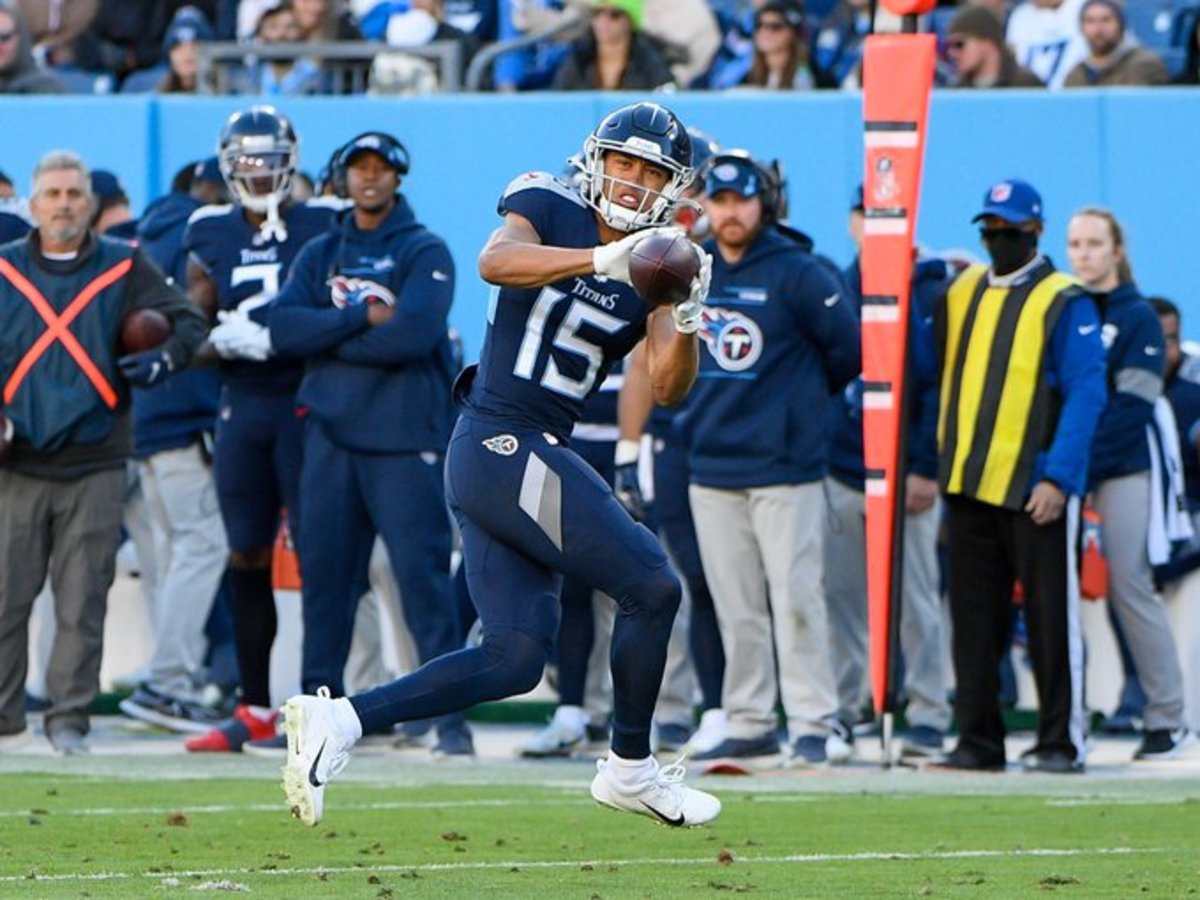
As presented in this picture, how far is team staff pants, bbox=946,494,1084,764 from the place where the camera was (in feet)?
33.5

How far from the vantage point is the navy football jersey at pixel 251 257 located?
10977 millimetres

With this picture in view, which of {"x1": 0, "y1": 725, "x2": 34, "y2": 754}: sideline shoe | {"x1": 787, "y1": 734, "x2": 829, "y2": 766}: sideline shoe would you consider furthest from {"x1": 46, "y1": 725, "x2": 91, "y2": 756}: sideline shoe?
{"x1": 787, "y1": 734, "x2": 829, "y2": 766}: sideline shoe

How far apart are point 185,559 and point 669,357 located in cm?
521

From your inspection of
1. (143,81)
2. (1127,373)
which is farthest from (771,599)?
(143,81)

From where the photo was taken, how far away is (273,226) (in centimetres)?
1109

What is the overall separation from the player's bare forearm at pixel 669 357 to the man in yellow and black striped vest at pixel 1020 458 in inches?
131

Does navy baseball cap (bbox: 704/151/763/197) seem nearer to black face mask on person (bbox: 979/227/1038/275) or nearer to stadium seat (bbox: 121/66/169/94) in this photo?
black face mask on person (bbox: 979/227/1038/275)

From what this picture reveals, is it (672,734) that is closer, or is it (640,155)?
(640,155)

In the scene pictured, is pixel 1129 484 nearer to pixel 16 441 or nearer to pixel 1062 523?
pixel 1062 523

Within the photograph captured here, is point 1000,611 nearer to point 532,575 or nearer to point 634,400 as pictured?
point 634,400

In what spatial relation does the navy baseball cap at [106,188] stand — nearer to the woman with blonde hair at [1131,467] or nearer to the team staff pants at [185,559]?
the team staff pants at [185,559]

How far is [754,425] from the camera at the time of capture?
1031 cm

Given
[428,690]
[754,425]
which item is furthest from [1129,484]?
[428,690]

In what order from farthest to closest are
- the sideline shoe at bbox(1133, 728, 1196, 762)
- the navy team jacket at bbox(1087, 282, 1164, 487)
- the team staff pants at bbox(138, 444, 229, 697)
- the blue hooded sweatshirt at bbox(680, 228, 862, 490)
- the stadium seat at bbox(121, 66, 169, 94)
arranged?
the stadium seat at bbox(121, 66, 169, 94) < the team staff pants at bbox(138, 444, 229, 697) < the sideline shoe at bbox(1133, 728, 1196, 762) < the navy team jacket at bbox(1087, 282, 1164, 487) < the blue hooded sweatshirt at bbox(680, 228, 862, 490)
